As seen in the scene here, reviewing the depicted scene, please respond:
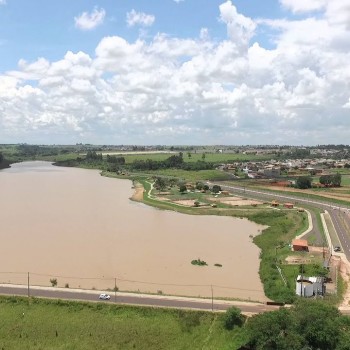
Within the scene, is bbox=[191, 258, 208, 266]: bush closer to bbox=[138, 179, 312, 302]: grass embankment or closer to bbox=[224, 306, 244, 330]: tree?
bbox=[138, 179, 312, 302]: grass embankment

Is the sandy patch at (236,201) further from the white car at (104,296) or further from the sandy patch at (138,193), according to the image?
the white car at (104,296)

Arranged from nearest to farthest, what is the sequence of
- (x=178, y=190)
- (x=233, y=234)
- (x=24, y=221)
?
(x=233, y=234), (x=24, y=221), (x=178, y=190)

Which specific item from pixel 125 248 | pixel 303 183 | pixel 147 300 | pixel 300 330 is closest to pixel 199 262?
pixel 125 248

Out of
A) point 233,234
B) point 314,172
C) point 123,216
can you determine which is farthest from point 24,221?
point 314,172

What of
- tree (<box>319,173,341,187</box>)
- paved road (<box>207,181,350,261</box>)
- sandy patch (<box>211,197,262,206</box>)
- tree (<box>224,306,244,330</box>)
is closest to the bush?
tree (<box>224,306,244,330</box>)

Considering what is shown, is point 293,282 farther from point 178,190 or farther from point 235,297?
point 178,190

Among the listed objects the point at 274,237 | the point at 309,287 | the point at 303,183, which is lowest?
the point at 274,237

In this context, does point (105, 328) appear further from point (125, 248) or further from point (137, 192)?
point (137, 192)
